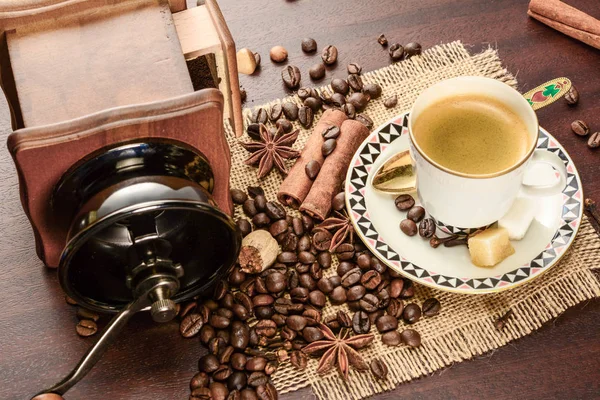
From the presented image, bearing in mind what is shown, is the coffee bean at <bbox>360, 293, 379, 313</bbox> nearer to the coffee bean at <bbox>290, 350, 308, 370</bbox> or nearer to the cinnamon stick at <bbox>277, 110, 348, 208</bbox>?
the coffee bean at <bbox>290, 350, 308, 370</bbox>

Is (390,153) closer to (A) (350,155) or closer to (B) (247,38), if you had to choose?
(A) (350,155)

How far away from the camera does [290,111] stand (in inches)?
65.5

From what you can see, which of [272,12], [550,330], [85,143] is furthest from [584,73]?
[85,143]

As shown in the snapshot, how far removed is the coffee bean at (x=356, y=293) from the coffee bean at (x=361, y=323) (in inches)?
1.2

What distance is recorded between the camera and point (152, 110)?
120 centimetres

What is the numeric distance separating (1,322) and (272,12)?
3.14 feet

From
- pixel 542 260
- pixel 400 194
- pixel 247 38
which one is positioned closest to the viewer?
pixel 542 260

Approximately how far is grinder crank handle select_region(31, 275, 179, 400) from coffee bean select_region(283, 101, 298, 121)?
21.9 inches

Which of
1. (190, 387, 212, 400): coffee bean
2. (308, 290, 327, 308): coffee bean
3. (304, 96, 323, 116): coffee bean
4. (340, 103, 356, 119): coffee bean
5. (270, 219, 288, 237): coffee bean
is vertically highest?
(304, 96, 323, 116): coffee bean

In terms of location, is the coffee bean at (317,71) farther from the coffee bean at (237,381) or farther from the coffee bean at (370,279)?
the coffee bean at (237,381)

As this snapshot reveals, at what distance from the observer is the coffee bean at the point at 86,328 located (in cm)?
142

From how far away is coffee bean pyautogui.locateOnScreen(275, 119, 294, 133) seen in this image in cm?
164

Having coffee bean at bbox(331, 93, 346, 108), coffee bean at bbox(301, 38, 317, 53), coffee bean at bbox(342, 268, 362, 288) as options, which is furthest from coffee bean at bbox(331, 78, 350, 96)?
coffee bean at bbox(342, 268, 362, 288)

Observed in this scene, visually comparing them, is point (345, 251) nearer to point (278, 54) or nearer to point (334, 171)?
point (334, 171)
